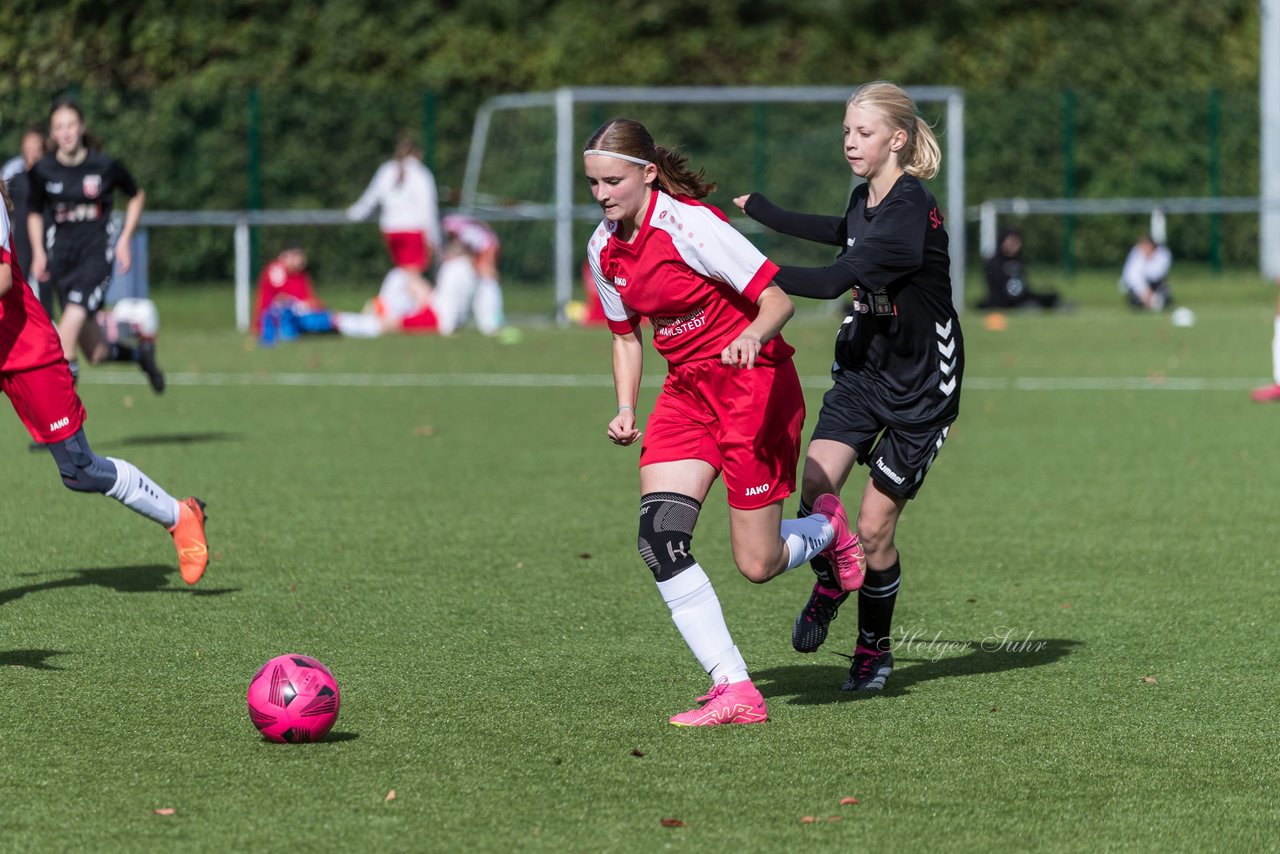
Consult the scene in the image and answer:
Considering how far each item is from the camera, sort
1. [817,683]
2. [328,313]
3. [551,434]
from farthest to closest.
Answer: [328,313] → [551,434] → [817,683]

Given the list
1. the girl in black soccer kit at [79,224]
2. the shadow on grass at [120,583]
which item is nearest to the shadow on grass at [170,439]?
the girl in black soccer kit at [79,224]

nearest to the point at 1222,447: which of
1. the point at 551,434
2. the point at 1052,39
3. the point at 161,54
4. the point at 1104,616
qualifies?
the point at 551,434

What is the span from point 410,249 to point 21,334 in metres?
15.8

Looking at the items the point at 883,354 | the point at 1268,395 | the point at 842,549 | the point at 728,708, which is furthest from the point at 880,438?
the point at 1268,395

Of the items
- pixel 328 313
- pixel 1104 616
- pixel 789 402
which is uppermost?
pixel 789 402

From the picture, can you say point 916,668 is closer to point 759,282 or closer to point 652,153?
point 759,282

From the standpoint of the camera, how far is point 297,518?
9.93 metres

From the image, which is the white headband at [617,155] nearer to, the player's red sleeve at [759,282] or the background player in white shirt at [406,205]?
the player's red sleeve at [759,282]

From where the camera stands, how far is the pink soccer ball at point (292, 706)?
218 inches

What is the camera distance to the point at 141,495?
25.7 ft

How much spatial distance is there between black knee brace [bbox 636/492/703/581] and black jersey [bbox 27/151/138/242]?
24.9 ft

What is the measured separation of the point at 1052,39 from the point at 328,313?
54.9 feet

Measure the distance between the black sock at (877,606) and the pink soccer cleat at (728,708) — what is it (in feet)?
2.22

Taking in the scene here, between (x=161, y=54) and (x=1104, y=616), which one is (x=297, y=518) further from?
(x=161, y=54)
